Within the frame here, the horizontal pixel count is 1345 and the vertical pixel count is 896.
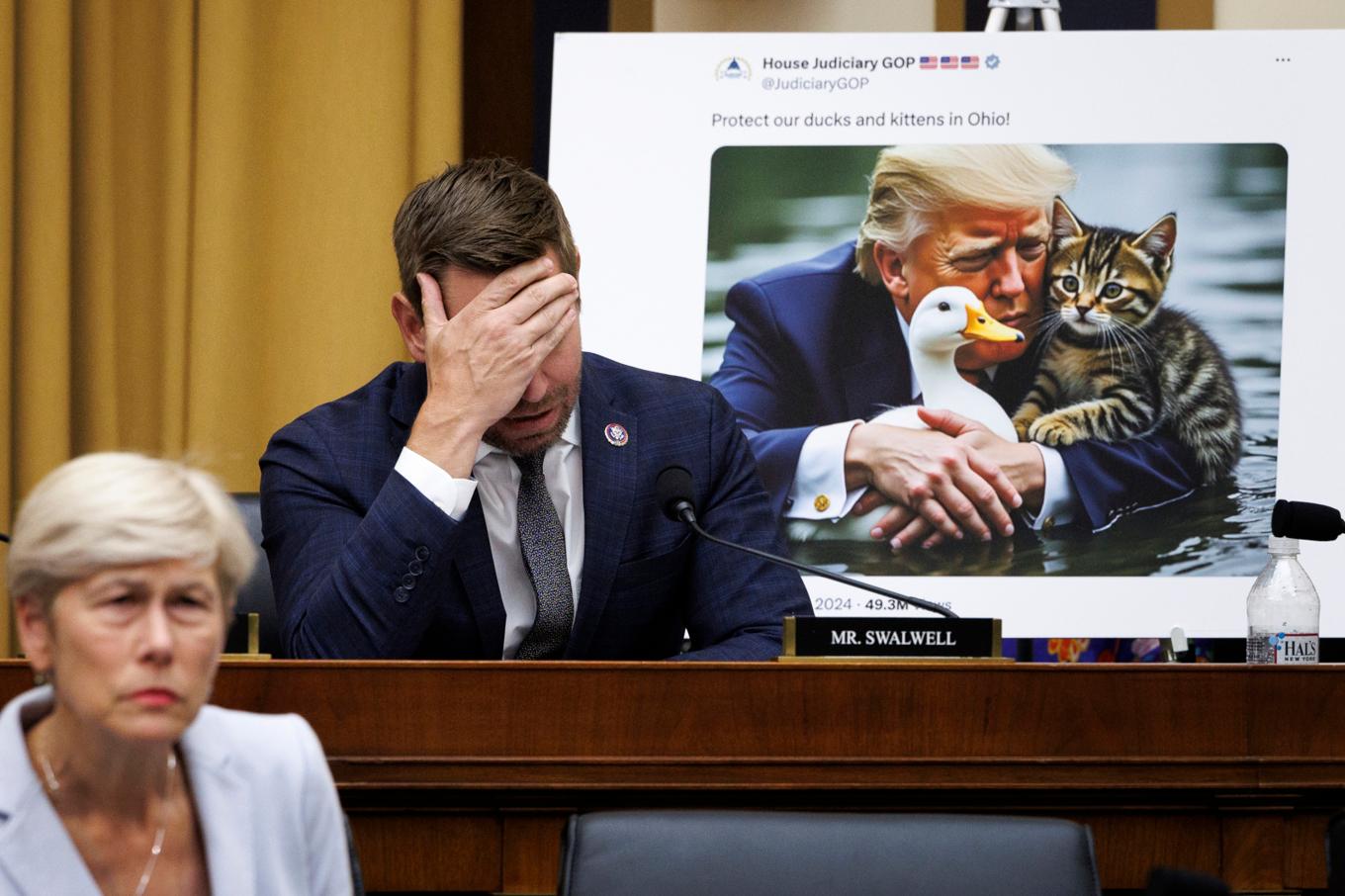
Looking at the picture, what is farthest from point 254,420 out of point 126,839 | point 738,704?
point 126,839

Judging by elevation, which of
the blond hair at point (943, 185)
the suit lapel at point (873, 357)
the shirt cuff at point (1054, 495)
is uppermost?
the blond hair at point (943, 185)

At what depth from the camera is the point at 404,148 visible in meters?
3.92

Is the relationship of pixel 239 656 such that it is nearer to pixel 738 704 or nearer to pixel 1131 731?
pixel 738 704

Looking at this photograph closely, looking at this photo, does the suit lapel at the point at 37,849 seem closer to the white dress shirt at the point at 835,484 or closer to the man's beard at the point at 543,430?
the man's beard at the point at 543,430

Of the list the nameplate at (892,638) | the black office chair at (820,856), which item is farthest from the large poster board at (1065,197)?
the black office chair at (820,856)

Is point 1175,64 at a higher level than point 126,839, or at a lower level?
higher

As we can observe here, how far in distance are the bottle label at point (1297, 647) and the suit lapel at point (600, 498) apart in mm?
919

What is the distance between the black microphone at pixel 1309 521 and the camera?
222cm

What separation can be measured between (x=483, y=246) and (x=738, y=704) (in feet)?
2.77

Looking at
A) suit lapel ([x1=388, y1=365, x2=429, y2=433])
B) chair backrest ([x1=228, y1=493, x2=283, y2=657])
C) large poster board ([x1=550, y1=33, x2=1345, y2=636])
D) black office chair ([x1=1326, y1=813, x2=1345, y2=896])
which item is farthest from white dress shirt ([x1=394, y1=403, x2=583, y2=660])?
black office chair ([x1=1326, y1=813, x2=1345, y2=896])

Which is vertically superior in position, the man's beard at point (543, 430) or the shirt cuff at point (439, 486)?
the man's beard at point (543, 430)

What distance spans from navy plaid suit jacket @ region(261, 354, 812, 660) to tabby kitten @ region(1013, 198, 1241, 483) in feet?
3.02

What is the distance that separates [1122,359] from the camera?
3.34 meters

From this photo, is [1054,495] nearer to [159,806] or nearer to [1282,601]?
[1282,601]
